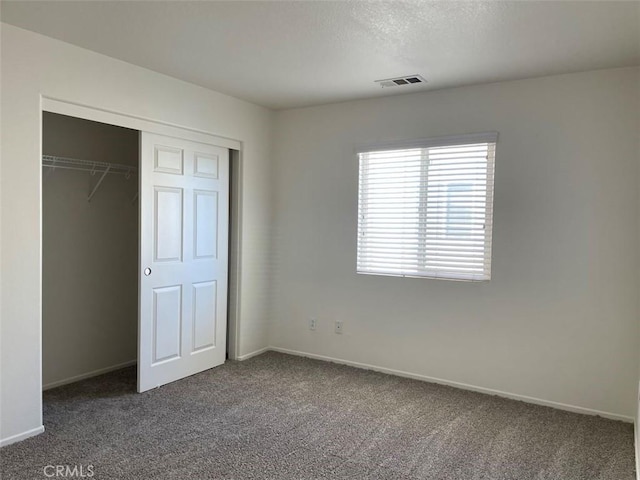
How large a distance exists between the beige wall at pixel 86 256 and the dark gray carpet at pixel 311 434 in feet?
1.08

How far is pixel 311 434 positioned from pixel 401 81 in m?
2.65

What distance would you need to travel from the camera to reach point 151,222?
12.0 feet

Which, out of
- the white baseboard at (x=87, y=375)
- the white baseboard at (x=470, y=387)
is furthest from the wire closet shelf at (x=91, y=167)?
the white baseboard at (x=470, y=387)

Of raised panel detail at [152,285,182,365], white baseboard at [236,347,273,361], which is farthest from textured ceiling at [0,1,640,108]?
white baseboard at [236,347,273,361]

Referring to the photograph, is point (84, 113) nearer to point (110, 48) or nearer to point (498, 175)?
point (110, 48)

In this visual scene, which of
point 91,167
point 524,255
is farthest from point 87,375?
point 524,255

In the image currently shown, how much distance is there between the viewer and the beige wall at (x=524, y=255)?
3.24 m

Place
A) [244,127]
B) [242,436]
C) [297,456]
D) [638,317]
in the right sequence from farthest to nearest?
[244,127]
[638,317]
[242,436]
[297,456]

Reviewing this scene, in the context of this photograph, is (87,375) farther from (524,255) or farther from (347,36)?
(524,255)

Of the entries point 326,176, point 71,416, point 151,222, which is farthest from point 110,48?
point 71,416

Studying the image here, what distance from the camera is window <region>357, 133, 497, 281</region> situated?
147 inches

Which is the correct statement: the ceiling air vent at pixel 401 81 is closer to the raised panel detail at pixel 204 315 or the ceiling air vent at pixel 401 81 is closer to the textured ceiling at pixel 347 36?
the textured ceiling at pixel 347 36

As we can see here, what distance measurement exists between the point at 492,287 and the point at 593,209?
90cm

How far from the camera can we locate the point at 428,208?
155 inches
